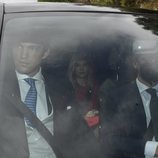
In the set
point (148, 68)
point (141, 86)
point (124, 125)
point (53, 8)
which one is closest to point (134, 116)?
point (124, 125)

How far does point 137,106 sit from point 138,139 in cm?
19

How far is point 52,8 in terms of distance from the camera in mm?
2777

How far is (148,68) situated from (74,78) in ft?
1.36

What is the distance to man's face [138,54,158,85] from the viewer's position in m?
2.70

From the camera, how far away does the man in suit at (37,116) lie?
2297mm

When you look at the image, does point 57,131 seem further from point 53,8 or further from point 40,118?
point 53,8

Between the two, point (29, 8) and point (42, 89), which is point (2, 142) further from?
point (29, 8)

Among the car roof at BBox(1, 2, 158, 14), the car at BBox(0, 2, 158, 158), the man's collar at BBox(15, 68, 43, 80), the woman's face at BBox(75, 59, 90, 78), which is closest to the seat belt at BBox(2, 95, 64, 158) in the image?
the car at BBox(0, 2, 158, 158)

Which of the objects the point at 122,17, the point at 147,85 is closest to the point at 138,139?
the point at 147,85

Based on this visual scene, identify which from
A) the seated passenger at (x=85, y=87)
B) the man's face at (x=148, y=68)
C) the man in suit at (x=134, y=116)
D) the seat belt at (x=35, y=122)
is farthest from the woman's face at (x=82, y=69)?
the seat belt at (x=35, y=122)

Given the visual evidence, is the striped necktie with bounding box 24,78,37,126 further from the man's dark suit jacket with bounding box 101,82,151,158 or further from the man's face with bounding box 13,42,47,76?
the man's dark suit jacket with bounding box 101,82,151,158

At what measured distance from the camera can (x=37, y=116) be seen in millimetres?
2367

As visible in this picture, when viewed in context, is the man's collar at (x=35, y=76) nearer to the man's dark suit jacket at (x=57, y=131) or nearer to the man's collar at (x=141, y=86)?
the man's dark suit jacket at (x=57, y=131)

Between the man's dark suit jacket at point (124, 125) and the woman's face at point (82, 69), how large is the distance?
0.18 metres
